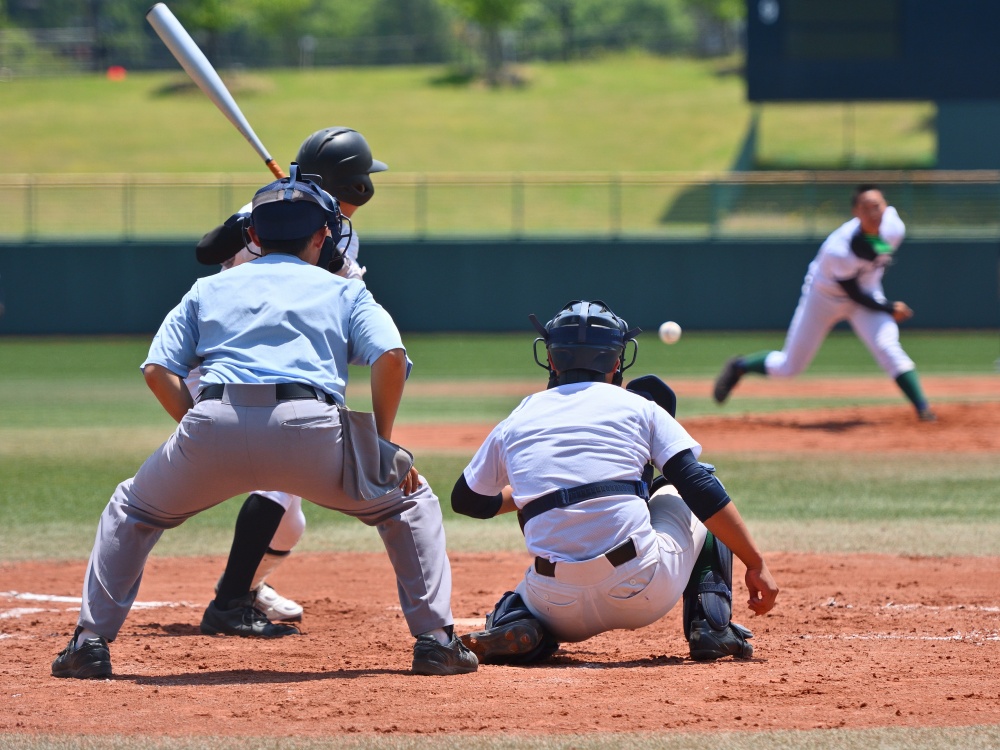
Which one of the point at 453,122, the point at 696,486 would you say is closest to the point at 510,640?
the point at 696,486

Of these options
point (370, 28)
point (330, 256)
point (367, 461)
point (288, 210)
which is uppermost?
point (370, 28)

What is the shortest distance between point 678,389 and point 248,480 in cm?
1259

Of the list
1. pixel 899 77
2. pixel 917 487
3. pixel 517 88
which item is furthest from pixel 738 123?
pixel 917 487

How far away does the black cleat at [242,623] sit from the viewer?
5438mm

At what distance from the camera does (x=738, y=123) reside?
48906mm

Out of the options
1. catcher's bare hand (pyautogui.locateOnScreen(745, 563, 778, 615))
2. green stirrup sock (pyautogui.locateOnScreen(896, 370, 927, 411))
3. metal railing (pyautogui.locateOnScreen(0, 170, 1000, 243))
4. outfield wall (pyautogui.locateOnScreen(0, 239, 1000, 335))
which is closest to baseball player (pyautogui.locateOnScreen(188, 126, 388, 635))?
catcher's bare hand (pyautogui.locateOnScreen(745, 563, 778, 615))

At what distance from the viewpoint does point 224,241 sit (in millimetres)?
5094

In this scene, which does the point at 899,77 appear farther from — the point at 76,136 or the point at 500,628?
the point at 76,136

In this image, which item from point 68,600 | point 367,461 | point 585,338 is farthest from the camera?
point 68,600

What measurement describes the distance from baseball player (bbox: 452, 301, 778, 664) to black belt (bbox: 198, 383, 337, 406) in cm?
62

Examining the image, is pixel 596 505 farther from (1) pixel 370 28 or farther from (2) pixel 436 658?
(1) pixel 370 28

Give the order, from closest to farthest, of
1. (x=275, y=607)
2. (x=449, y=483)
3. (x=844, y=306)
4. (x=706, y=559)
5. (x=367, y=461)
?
(x=367, y=461) < (x=706, y=559) < (x=275, y=607) < (x=449, y=483) < (x=844, y=306)

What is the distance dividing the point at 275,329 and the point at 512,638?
51.7 inches

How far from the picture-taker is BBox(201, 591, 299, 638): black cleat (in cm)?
544
